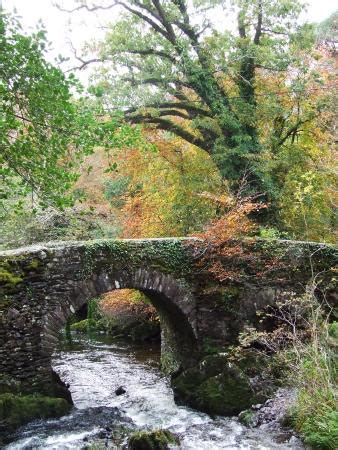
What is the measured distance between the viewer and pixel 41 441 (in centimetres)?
736

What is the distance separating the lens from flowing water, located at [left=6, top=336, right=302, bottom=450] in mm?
7262

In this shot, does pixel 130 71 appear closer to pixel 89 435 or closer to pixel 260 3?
pixel 260 3

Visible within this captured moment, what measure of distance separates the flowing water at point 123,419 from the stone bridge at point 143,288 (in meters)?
0.77

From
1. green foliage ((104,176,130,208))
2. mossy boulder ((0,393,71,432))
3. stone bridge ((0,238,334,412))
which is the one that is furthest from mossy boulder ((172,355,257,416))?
green foliage ((104,176,130,208))

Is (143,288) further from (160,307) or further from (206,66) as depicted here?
(206,66)

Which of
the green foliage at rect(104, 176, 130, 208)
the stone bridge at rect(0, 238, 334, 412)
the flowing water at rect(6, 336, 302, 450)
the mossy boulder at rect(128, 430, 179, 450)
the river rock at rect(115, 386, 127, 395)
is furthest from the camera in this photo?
the green foliage at rect(104, 176, 130, 208)

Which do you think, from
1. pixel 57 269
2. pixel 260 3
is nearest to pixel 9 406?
pixel 57 269

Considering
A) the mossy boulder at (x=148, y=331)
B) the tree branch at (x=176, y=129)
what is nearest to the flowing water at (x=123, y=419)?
the mossy boulder at (x=148, y=331)

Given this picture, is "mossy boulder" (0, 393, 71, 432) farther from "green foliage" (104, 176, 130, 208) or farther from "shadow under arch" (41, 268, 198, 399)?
"green foliage" (104, 176, 130, 208)

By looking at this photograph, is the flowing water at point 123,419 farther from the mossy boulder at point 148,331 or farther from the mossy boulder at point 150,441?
the mossy boulder at point 148,331

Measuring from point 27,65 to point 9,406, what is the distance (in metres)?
5.70

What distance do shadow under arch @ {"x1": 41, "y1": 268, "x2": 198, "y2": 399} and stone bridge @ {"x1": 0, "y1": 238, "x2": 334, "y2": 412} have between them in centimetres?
2

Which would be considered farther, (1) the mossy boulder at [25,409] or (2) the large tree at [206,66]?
(2) the large tree at [206,66]

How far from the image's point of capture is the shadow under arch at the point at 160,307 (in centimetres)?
870
